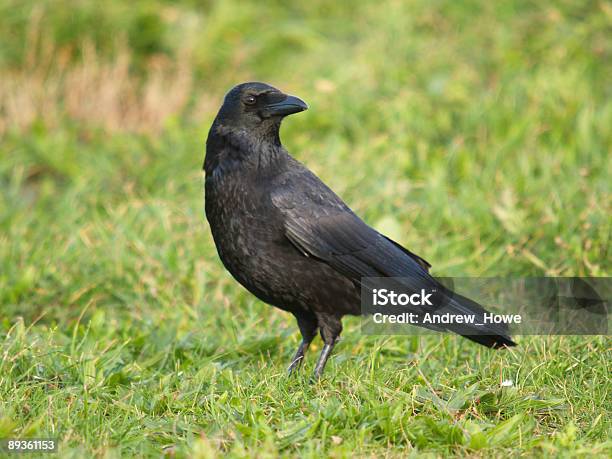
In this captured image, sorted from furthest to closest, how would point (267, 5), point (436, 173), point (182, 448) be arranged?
point (267, 5)
point (436, 173)
point (182, 448)

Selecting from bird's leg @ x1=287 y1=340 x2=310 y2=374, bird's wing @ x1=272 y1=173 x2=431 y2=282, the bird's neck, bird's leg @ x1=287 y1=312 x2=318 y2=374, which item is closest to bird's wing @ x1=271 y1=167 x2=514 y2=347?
bird's wing @ x1=272 y1=173 x2=431 y2=282

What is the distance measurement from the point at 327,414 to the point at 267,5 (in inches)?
297

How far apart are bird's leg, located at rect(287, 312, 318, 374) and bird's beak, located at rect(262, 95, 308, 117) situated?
1.01 m

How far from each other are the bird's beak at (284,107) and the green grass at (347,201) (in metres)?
1.24

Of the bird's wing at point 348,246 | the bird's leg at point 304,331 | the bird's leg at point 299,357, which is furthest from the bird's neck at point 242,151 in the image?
the bird's leg at point 299,357

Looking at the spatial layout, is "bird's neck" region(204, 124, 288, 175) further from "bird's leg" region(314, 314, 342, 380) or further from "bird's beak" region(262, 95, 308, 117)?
"bird's leg" region(314, 314, 342, 380)

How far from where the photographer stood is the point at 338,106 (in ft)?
26.2

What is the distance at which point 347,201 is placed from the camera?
6625mm

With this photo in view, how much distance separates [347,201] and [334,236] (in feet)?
6.89

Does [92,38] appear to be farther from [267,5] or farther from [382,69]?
[382,69]

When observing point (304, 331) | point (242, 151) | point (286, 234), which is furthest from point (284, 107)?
point (304, 331)

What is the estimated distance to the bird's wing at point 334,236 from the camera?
14.4 ft

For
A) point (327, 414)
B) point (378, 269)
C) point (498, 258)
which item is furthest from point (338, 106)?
point (327, 414)

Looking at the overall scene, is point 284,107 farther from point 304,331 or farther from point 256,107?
point 304,331
